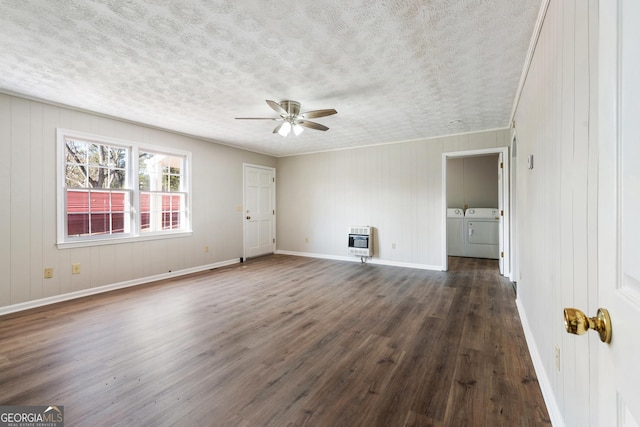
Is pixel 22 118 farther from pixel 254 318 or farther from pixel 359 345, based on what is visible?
pixel 359 345

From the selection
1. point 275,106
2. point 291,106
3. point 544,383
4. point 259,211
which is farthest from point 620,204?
point 259,211

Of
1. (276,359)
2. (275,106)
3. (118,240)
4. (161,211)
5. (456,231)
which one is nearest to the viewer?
(276,359)

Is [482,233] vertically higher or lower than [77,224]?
lower

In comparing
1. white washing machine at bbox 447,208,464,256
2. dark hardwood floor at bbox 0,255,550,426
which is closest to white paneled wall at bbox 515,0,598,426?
dark hardwood floor at bbox 0,255,550,426

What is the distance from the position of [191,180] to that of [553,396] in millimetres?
5313

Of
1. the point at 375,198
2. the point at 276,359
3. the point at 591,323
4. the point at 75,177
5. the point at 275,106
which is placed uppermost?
the point at 275,106

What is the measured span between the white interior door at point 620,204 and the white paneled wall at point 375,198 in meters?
4.70

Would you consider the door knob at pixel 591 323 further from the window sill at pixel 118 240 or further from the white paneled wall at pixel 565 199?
the window sill at pixel 118 240

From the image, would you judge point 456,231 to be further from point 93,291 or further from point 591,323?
point 93,291

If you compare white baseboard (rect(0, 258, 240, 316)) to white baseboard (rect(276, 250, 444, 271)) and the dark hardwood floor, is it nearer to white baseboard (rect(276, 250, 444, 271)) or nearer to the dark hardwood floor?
the dark hardwood floor

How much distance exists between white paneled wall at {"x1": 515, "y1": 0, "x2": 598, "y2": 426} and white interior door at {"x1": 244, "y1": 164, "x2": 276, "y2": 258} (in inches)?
207

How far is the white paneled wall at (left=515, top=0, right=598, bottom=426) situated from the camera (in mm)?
1047

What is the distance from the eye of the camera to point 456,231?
254 inches

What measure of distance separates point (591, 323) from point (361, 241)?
515 centimetres
